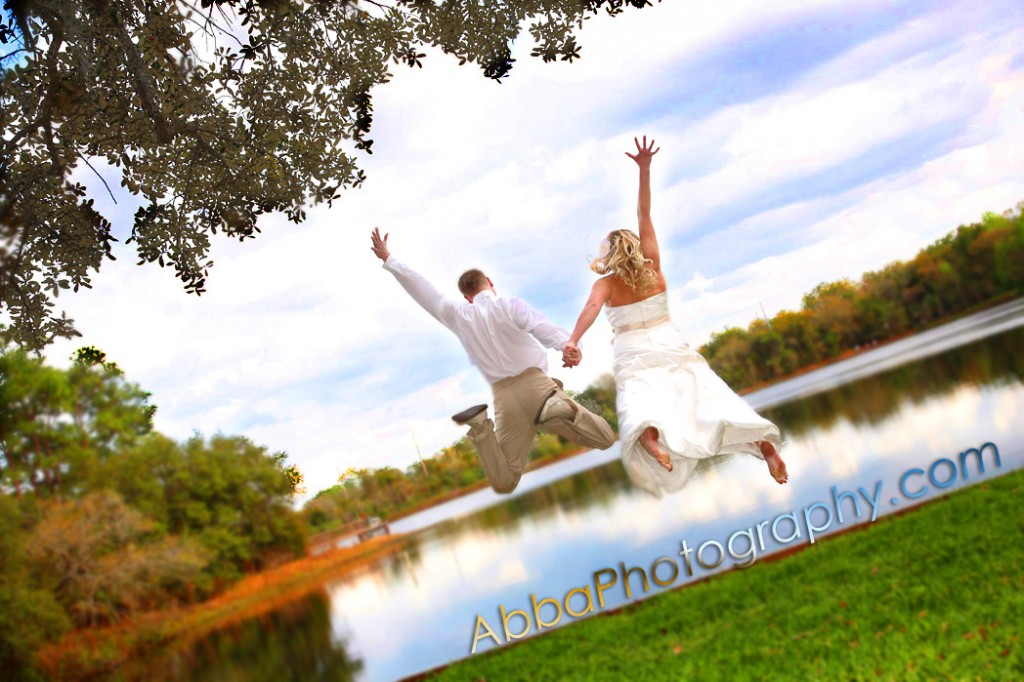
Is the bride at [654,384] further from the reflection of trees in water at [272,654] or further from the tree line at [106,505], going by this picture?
the reflection of trees in water at [272,654]

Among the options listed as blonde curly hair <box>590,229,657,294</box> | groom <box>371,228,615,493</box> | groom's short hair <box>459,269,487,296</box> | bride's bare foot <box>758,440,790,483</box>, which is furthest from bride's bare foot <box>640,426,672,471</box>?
groom's short hair <box>459,269,487,296</box>

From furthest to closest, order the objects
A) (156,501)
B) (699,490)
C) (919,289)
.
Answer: (699,490) → (919,289) → (156,501)

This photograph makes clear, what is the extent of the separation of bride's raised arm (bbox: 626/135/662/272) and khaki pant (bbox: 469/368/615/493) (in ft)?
2.23

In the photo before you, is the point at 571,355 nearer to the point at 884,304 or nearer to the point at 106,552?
the point at 884,304

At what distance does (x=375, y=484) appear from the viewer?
658cm

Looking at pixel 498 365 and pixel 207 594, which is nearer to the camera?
pixel 498 365

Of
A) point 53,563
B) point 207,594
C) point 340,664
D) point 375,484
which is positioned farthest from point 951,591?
point 53,563

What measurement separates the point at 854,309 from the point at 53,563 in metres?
5.82

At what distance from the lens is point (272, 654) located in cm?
782

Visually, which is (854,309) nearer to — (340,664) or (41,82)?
(340,664)

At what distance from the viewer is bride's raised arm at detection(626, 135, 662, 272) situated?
4.06 meters

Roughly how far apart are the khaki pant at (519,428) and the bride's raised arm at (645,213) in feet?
2.23

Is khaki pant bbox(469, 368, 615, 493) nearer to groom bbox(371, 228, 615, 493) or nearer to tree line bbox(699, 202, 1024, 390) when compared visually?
groom bbox(371, 228, 615, 493)

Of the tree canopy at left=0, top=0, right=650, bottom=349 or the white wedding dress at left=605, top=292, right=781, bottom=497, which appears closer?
the white wedding dress at left=605, top=292, right=781, bottom=497
